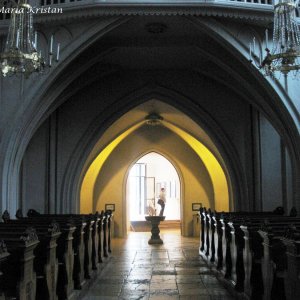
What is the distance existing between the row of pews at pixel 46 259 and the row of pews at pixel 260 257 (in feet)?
7.90

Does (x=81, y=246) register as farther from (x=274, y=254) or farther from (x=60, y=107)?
(x=60, y=107)

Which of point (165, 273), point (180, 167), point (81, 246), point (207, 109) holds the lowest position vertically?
point (165, 273)

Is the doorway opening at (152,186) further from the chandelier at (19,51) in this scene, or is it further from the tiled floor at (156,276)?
the chandelier at (19,51)

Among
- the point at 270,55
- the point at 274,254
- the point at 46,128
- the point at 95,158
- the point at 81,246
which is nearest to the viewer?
the point at 274,254

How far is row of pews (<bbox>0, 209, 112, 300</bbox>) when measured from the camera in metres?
4.91

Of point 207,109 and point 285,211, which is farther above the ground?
point 207,109

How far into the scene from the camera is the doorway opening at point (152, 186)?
82.7 ft

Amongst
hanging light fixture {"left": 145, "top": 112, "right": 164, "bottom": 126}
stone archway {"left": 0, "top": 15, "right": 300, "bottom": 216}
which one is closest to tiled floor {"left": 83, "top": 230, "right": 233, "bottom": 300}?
stone archway {"left": 0, "top": 15, "right": 300, "bottom": 216}

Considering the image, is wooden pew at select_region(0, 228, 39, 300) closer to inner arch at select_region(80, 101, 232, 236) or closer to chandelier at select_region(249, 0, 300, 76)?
chandelier at select_region(249, 0, 300, 76)

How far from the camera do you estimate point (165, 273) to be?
32.9 feet

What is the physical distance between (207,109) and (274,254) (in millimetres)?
9713

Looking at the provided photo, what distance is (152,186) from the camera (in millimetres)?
25391

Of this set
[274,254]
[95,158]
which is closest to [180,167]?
[95,158]

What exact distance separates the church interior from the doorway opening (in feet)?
16.5
